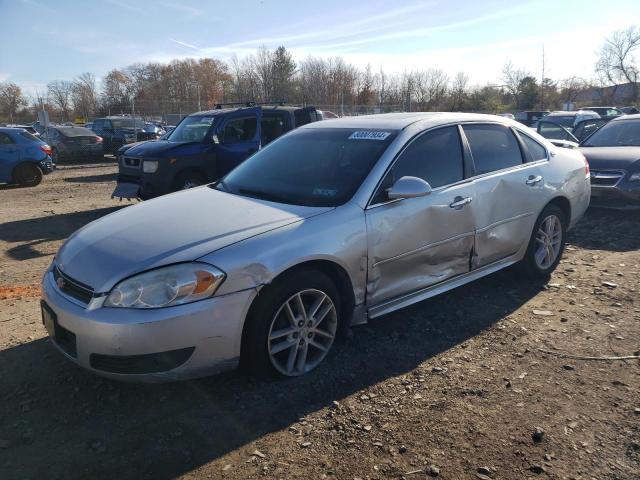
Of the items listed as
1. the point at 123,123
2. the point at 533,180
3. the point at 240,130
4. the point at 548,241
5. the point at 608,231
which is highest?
the point at 123,123

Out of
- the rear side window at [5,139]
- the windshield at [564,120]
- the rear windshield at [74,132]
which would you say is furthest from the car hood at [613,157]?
the rear windshield at [74,132]

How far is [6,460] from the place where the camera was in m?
2.61

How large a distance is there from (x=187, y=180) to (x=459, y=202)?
6.08 meters

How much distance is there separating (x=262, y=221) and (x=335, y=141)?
1.20 meters

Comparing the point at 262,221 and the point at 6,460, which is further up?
the point at 262,221

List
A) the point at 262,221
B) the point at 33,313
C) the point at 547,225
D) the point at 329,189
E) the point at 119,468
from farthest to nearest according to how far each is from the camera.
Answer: the point at 547,225 → the point at 33,313 → the point at 329,189 → the point at 262,221 → the point at 119,468

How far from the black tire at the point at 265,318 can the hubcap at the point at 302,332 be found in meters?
0.03

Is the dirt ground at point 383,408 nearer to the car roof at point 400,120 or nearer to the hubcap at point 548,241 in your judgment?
the hubcap at point 548,241

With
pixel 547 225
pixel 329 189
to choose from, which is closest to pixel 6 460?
pixel 329 189

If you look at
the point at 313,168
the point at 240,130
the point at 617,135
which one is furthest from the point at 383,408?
the point at 617,135

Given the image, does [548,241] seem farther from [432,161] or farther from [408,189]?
[408,189]

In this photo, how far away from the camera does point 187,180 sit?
29.6 ft

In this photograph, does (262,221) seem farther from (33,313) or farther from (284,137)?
(33,313)

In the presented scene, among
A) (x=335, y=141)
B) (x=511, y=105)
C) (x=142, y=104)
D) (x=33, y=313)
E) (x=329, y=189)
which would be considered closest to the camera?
(x=329, y=189)
